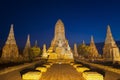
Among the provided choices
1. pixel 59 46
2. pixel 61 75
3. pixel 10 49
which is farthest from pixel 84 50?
pixel 61 75

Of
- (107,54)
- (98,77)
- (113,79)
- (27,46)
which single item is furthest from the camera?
(27,46)

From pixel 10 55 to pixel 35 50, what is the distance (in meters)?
23.3

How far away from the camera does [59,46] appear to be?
53.0 meters

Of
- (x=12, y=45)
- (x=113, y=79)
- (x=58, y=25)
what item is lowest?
(x=113, y=79)

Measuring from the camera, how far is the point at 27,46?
186ft

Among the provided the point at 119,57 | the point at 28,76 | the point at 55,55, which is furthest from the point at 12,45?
the point at 28,76

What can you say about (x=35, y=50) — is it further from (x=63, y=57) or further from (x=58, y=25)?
(x=63, y=57)

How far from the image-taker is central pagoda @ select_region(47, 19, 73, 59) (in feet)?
164

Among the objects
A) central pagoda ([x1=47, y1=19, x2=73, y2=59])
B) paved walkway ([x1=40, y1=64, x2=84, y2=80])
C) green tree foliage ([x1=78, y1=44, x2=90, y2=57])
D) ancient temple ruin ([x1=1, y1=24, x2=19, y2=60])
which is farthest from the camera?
green tree foliage ([x1=78, y1=44, x2=90, y2=57])

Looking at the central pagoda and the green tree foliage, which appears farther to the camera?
the green tree foliage

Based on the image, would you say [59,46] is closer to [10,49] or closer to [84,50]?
[84,50]

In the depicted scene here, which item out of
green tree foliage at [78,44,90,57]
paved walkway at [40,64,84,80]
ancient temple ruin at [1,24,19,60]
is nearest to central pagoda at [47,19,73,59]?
green tree foliage at [78,44,90,57]

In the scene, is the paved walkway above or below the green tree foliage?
below

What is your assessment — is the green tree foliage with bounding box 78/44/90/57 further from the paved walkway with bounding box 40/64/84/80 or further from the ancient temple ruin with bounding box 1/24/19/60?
the paved walkway with bounding box 40/64/84/80
